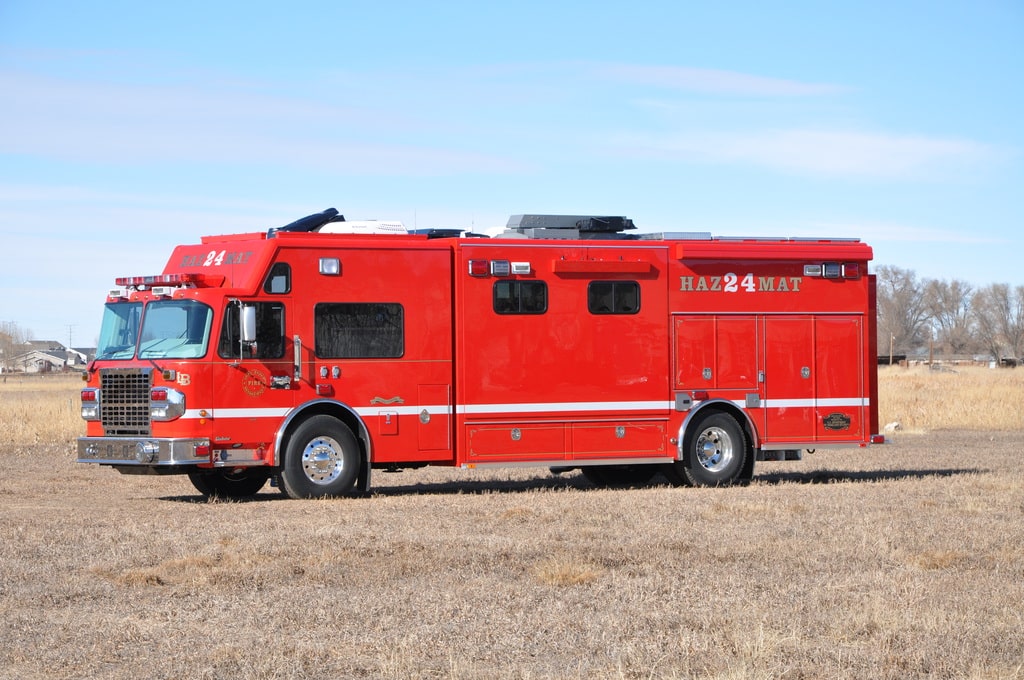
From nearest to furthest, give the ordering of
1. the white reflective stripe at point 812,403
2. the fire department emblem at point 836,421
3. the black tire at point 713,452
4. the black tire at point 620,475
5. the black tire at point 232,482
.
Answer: the black tire at point 232,482 < the black tire at point 713,452 < the white reflective stripe at point 812,403 < the fire department emblem at point 836,421 < the black tire at point 620,475

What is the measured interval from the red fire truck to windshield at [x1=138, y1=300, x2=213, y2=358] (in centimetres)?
2

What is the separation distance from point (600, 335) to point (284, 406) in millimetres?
4092

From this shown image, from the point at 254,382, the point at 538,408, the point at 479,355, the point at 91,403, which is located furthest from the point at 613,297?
the point at 91,403

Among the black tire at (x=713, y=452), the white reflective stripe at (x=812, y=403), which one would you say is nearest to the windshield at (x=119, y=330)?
the black tire at (x=713, y=452)

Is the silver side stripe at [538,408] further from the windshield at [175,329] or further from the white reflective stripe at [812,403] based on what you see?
the windshield at [175,329]

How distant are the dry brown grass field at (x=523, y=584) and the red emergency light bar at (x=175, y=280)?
2.51m

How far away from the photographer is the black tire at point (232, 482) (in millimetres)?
16859

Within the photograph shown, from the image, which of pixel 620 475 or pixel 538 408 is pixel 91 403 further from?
pixel 620 475

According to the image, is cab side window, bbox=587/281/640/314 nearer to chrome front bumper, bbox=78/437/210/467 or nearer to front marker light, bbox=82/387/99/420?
chrome front bumper, bbox=78/437/210/467

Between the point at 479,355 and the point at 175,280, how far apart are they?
365 cm

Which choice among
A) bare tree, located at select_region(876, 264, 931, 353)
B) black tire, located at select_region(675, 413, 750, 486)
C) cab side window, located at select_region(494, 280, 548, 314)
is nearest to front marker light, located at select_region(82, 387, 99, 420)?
cab side window, located at select_region(494, 280, 548, 314)

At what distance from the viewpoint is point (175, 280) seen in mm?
15625

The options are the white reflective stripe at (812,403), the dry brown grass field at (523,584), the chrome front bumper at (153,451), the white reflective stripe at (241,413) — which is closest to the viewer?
the dry brown grass field at (523,584)

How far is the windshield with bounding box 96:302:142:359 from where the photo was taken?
15758 mm
